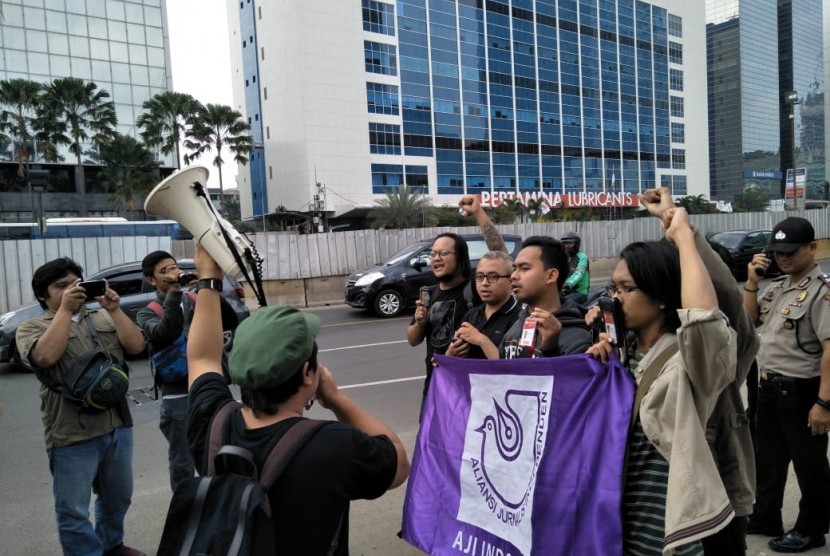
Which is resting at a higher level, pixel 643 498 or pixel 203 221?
pixel 203 221

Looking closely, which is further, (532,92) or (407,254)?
(532,92)

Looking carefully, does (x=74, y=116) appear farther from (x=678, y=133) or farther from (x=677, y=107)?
(x=677, y=107)

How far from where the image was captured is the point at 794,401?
9.93 ft

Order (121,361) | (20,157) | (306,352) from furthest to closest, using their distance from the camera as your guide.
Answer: (20,157)
(121,361)
(306,352)

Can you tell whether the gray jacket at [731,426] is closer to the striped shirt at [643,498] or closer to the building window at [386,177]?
the striped shirt at [643,498]

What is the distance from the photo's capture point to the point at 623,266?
6.47 ft

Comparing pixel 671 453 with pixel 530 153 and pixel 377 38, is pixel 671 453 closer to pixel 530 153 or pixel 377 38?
pixel 377 38

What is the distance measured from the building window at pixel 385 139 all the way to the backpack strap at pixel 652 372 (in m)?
52.6

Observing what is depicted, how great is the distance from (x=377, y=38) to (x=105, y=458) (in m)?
55.1

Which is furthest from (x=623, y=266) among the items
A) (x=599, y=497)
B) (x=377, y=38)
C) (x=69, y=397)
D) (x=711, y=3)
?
(x=711, y=3)

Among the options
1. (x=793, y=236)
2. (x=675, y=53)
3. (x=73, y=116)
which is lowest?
(x=793, y=236)

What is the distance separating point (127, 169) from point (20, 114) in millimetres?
7827

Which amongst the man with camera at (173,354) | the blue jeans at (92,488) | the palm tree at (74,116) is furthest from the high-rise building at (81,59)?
the blue jeans at (92,488)

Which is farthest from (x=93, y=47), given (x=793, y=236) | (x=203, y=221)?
(x=793, y=236)
